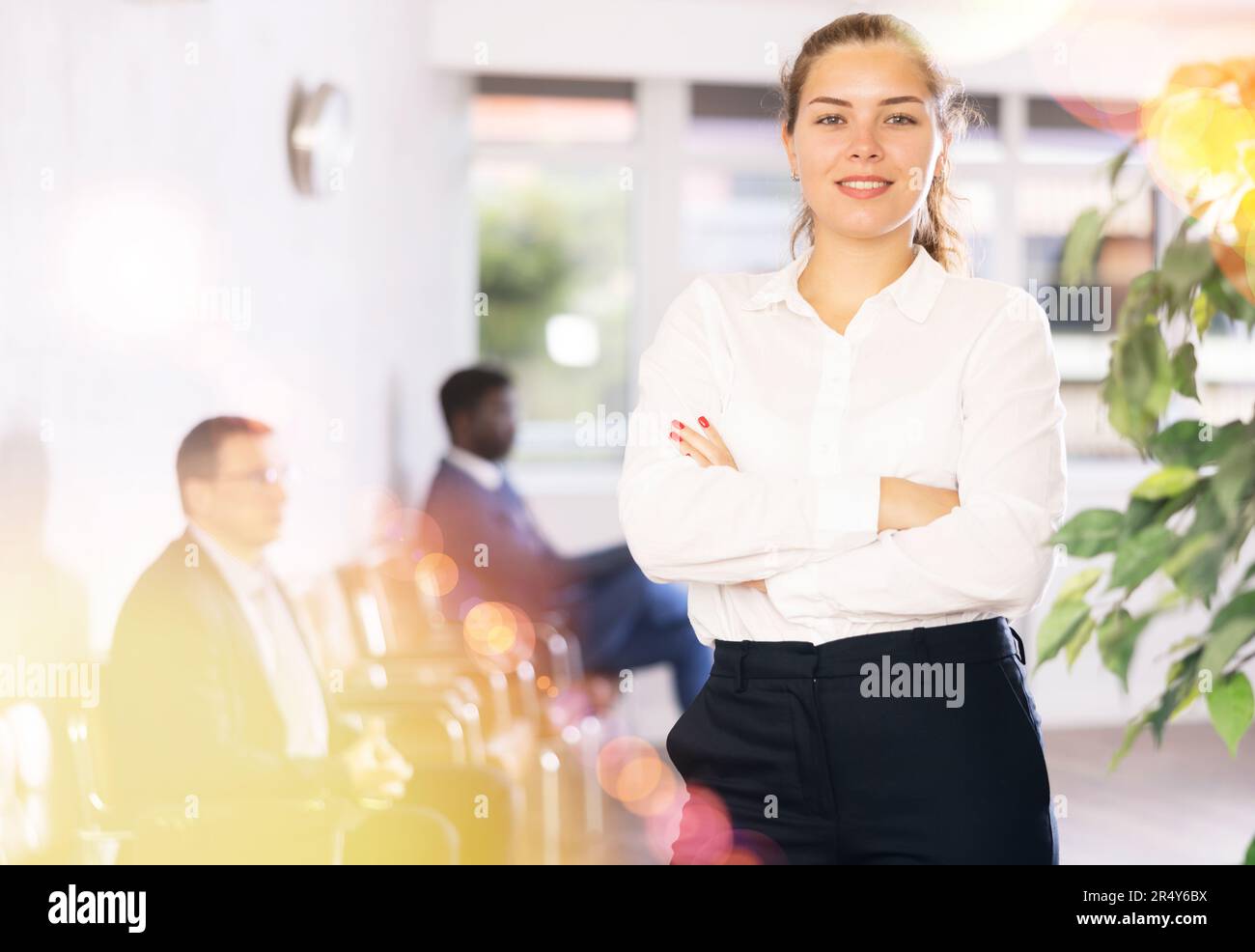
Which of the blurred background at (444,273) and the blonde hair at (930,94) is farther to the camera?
the blurred background at (444,273)

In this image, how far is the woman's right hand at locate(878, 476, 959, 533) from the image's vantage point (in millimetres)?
1437

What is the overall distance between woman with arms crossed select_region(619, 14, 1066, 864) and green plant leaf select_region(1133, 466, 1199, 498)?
0.48m

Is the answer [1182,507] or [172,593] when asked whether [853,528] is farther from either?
[172,593]

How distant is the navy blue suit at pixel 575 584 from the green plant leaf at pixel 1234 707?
3349 millimetres

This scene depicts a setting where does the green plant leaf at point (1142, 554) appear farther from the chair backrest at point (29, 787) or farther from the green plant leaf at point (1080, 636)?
the chair backrest at point (29, 787)

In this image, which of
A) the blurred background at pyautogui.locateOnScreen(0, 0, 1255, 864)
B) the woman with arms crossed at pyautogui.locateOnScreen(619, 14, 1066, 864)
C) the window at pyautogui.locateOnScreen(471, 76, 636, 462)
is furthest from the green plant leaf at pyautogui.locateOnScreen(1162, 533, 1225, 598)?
the window at pyautogui.locateOnScreen(471, 76, 636, 462)

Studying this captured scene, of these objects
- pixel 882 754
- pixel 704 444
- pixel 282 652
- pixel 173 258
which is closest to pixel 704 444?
pixel 704 444

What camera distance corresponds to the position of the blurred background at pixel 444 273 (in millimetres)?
2068

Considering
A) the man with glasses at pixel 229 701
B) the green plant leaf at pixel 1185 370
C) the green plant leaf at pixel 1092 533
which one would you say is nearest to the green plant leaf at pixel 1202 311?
the green plant leaf at pixel 1185 370

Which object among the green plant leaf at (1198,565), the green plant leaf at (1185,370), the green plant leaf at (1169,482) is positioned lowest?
the green plant leaf at (1198,565)

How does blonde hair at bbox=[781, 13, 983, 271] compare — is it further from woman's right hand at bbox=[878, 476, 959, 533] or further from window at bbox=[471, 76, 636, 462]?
window at bbox=[471, 76, 636, 462]

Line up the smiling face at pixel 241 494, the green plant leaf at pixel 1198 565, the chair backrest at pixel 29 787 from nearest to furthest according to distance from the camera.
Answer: the green plant leaf at pixel 1198 565, the chair backrest at pixel 29 787, the smiling face at pixel 241 494

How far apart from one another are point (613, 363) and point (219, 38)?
3.49m
